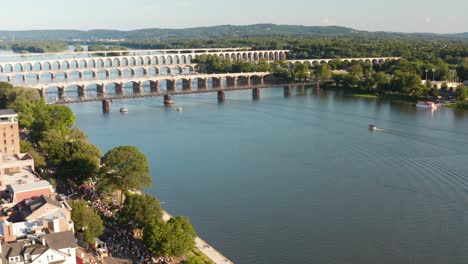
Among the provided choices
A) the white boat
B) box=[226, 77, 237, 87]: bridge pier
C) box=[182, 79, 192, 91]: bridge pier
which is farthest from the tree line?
box=[226, 77, 237, 87]: bridge pier

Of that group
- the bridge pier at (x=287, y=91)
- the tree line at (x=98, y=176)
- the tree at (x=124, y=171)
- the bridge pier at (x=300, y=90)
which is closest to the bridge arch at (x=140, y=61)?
the bridge pier at (x=300, y=90)

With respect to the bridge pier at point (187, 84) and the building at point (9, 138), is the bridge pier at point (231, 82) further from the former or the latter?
the building at point (9, 138)

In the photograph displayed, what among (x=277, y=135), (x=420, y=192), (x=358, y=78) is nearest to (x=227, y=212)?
(x=420, y=192)

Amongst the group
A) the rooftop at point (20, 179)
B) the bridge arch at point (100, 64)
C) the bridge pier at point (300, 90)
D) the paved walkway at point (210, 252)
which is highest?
the bridge arch at point (100, 64)

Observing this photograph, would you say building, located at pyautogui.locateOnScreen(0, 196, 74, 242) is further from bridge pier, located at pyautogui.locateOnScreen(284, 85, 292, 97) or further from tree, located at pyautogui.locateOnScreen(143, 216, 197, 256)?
bridge pier, located at pyautogui.locateOnScreen(284, 85, 292, 97)

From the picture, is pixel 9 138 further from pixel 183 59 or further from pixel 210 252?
pixel 183 59

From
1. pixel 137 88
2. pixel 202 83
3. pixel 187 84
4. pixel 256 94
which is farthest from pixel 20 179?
pixel 202 83

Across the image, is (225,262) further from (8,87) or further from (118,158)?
(8,87)
